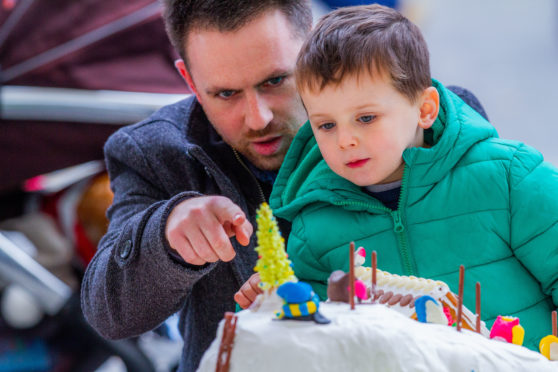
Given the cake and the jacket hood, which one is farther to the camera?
the jacket hood


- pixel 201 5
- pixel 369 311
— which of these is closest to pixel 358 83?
pixel 369 311

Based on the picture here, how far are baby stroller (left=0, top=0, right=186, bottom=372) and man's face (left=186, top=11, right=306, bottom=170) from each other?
32.2 inches

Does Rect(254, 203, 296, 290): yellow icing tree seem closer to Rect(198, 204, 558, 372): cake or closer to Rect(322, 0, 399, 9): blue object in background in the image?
Rect(198, 204, 558, 372): cake

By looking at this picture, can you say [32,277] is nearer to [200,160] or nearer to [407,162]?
[200,160]

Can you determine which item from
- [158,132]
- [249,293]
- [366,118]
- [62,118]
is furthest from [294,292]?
[62,118]

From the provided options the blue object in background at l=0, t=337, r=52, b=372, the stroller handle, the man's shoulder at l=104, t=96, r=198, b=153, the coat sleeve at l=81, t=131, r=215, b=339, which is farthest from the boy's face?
the blue object in background at l=0, t=337, r=52, b=372

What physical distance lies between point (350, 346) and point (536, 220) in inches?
16.4

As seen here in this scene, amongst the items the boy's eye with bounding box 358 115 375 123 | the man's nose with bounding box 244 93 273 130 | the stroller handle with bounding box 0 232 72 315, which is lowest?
the stroller handle with bounding box 0 232 72 315

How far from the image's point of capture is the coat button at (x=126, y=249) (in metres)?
1.13

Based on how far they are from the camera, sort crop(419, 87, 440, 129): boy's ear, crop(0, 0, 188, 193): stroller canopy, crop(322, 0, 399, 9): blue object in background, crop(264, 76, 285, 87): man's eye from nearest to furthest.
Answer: crop(419, 87, 440, 129): boy's ear
crop(264, 76, 285, 87): man's eye
crop(0, 0, 188, 193): stroller canopy
crop(322, 0, 399, 9): blue object in background

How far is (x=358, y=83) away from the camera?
942 millimetres

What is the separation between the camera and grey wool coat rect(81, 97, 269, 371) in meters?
1.17

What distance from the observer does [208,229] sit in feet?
3.08

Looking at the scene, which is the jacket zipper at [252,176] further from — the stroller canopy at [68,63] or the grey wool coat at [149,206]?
the stroller canopy at [68,63]
